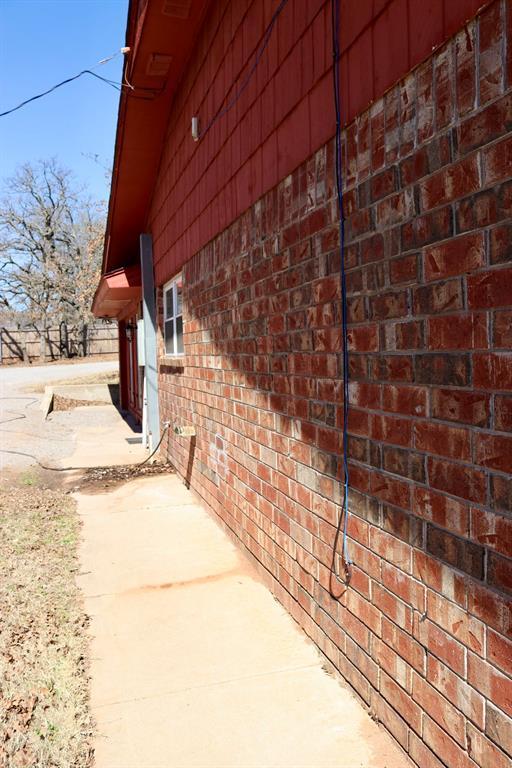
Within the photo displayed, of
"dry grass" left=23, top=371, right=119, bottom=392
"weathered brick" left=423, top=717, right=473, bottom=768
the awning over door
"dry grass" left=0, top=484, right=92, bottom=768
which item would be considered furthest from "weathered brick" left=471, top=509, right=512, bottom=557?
"dry grass" left=23, top=371, right=119, bottom=392

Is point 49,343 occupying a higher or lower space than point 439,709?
higher

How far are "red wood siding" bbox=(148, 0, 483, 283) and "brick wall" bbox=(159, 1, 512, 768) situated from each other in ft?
0.41

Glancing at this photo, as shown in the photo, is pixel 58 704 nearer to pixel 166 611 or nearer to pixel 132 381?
pixel 166 611

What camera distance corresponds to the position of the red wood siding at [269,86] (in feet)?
7.77

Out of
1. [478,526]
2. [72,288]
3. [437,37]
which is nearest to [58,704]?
[478,526]

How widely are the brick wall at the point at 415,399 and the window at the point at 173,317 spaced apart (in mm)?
4116

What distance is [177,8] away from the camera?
5.49 m

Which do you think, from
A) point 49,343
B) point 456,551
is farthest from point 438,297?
point 49,343

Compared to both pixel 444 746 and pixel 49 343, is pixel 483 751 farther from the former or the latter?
pixel 49 343

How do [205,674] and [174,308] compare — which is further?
[174,308]

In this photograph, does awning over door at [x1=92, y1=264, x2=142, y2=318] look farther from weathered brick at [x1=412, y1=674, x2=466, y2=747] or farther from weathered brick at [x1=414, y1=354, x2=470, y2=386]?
weathered brick at [x1=412, y1=674, x2=466, y2=747]

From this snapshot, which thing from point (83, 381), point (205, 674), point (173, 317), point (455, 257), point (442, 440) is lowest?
point (205, 674)

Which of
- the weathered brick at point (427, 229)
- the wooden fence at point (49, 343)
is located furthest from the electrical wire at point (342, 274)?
the wooden fence at point (49, 343)

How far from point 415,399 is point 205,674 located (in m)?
1.91
